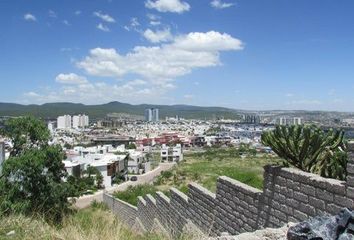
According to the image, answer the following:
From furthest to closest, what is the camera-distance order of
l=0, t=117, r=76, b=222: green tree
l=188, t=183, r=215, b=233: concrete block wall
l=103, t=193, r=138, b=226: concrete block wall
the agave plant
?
l=0, t=117, r=76, b=222: green tree < l=103, t=193, r=138, b=226: concrete block wall < l=188, t=183, r=215, b=233: concrete block wall < the agave plant

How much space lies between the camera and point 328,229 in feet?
13.0

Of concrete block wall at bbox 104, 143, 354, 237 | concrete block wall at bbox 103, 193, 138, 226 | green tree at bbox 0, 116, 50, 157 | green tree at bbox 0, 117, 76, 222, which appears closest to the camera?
concrete block wall at bbox 104, 143, 354, 237

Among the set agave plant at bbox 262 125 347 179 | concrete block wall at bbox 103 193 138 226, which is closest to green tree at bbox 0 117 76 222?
concrete block wall at bbox 103 193 138 226

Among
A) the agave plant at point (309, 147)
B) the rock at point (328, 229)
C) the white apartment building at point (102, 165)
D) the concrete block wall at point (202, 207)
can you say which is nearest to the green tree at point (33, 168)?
the concrete block wall at point (202, 207)

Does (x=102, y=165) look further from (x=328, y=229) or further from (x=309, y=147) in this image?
(x=328, y=229)

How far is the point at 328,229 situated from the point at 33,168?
69.6 feet

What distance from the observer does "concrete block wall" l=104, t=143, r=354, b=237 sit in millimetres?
5680

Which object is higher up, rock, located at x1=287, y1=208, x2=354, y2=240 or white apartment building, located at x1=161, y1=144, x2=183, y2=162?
rock, located at x1=287, y1=208, x2=354, y2=240

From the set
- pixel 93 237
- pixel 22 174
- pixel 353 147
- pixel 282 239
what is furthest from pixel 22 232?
pixel 22 174

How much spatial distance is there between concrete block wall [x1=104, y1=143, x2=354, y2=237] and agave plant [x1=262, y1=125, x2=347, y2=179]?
404 millimetres

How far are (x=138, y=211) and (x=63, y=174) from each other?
35.3 feet

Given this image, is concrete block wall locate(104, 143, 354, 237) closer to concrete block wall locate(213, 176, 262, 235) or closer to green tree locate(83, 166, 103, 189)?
concrete block wall locate(213, 176, 262, 235)

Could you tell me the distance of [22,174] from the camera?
23312 mm

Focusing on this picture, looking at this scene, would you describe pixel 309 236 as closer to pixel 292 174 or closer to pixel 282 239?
pixel 282 239
